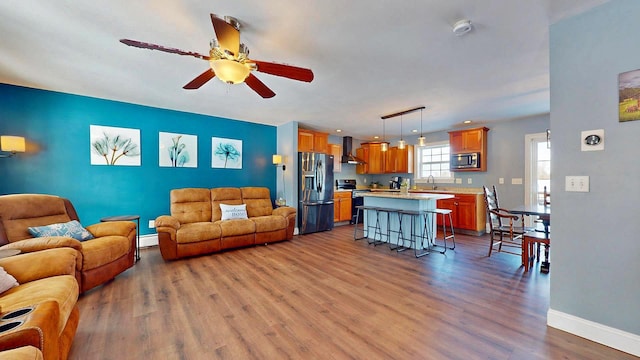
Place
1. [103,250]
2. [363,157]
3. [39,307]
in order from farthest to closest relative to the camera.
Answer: [363,157] → [103,250] → [39,307]

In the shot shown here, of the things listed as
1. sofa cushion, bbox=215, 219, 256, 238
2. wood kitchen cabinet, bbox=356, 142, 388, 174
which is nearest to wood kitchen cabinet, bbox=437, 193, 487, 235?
wood kitchen cabinet, bbox=356, 142, 388, 174

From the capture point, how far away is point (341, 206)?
6352mm


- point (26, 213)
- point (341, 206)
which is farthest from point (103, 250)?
point (341, 206)

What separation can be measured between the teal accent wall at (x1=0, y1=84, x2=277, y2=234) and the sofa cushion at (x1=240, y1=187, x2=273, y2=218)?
598mm

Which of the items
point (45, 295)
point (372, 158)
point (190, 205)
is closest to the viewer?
point (45, 295)

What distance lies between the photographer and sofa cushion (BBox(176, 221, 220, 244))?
140 inches

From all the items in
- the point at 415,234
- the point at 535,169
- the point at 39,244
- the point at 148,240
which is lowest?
the point at 148,240

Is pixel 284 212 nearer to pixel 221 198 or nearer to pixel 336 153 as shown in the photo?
pixel 221 198

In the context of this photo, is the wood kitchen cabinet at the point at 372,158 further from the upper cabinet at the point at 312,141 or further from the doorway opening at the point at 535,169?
the doorway opening at the point at 535,169

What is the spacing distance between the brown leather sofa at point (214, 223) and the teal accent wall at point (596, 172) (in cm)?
369

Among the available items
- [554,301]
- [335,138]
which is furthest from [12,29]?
[335,138]

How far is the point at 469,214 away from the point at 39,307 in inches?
239

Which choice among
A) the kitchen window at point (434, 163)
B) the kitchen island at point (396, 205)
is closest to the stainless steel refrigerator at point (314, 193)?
the kitchen island at point (396, 205)

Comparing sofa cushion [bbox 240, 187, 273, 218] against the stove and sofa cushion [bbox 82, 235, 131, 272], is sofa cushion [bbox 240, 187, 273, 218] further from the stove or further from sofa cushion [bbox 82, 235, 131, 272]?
the stove
